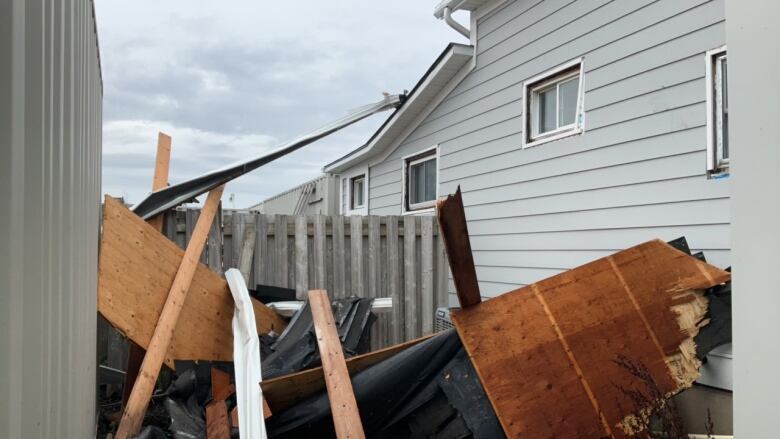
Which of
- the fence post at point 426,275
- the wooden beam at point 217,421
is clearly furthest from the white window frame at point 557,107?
the wooden beam at point 217,421

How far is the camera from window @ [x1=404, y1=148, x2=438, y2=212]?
306 inches

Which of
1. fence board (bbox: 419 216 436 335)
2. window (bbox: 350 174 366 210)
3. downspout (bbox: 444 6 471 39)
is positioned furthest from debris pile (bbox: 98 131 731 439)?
window (bbox: 350 174 366 210)

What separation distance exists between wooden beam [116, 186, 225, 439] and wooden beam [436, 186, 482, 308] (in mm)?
2335

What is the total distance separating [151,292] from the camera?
436cm

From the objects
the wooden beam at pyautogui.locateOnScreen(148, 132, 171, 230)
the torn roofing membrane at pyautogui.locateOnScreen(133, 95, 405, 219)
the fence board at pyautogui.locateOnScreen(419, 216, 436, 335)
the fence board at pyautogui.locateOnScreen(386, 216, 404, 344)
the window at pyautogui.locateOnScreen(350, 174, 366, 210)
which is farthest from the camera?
the window at pyautogui.locateOnScreen(350, 174, 366, 210)

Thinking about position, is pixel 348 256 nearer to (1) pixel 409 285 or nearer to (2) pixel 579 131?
(1) pixel 409 285

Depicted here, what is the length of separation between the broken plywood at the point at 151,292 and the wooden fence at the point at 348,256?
0.53m

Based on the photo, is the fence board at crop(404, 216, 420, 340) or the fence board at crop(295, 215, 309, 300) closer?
the fence board at crop(295, 215, 309, 300)

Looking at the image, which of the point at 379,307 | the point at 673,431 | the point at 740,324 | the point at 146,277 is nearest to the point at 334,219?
the point at 379,307

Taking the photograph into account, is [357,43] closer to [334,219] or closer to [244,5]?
[244,5]

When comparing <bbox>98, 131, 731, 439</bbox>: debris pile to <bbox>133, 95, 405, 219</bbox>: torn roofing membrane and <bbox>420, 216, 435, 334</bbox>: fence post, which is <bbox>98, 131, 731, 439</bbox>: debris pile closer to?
<bbox>133, 95, 405, 219</bbox>: torn roofing membrane

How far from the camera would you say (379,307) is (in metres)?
5.28

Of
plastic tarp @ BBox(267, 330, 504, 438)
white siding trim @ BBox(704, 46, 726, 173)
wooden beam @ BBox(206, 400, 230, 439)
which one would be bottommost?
wooden beam @ BBox(206, 400, 230, 439)

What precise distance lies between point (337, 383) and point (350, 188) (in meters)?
8.11
